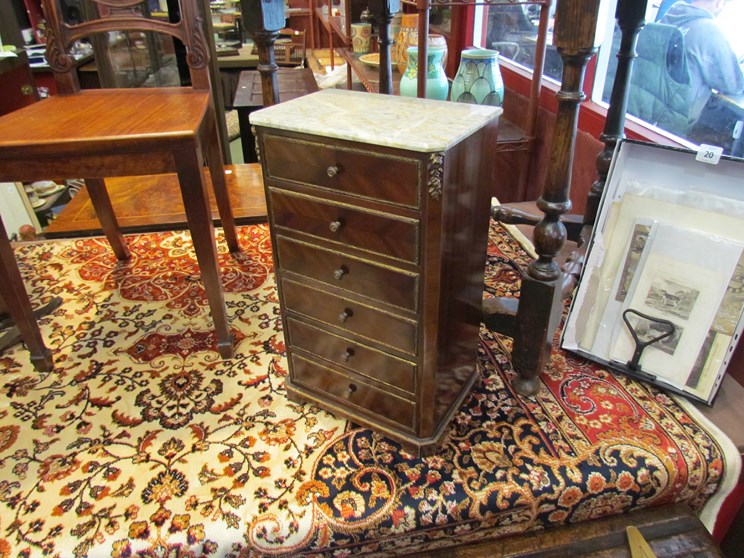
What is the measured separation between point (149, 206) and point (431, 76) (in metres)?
1.23

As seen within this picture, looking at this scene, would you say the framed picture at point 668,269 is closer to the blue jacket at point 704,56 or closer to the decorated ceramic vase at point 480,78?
the blue jacket at point 704,56

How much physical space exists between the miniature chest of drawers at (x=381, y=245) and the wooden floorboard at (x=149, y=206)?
1100 millimetres

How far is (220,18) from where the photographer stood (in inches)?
180

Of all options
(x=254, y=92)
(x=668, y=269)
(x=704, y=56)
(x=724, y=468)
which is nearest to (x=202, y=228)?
(x=668, y=269)

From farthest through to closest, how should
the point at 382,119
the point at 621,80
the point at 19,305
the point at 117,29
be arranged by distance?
the point at 117,29 → the point at 621,80 → the point at 19,305 → the point at 382,119

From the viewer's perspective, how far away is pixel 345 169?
34.0 inches

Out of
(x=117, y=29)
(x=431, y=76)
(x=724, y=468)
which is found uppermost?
(x=117, y=29)

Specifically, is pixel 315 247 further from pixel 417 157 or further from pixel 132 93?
pixel 132 93

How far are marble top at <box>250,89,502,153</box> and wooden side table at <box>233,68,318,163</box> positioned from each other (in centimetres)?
179

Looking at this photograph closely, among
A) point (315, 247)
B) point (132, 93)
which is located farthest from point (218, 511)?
point (132, 93)

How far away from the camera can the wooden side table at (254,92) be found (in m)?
2.95

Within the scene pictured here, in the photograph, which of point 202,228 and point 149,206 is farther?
point 149,206

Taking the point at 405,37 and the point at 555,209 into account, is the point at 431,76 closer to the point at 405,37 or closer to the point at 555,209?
the point at 405,37

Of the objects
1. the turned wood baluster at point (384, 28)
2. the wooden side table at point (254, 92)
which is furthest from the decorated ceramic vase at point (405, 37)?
the wooden side table at point (254, 92)
